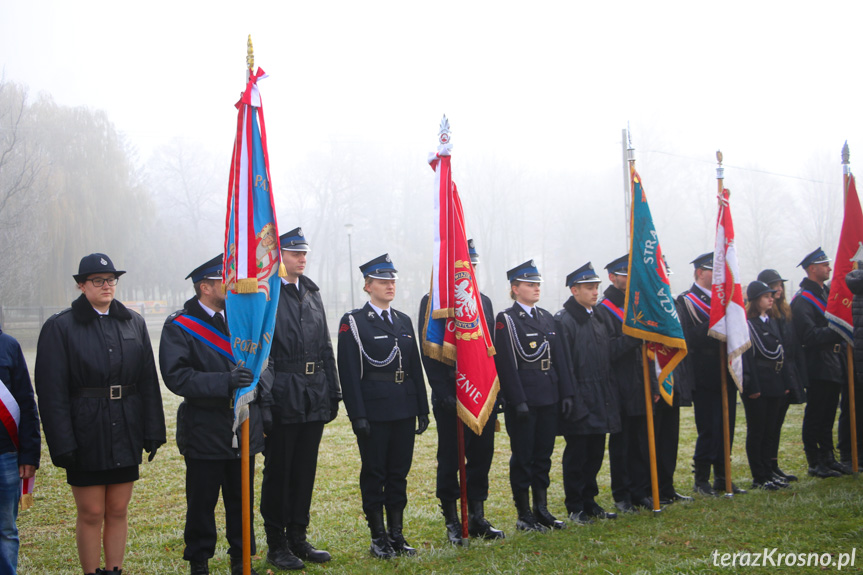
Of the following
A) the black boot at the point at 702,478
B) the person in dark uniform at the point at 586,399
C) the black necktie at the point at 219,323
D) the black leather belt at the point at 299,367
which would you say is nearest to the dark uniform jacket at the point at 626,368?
the person in dark uniform at the point at 586,399

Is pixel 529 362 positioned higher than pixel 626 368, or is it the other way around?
pixel 529 362

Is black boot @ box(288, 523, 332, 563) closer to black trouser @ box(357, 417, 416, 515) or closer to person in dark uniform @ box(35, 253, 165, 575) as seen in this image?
black trouser @ box(357, 417, 416, 515)

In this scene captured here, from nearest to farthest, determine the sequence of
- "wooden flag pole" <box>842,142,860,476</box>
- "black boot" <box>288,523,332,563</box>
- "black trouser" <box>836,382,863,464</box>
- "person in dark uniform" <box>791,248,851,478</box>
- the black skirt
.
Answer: the black skirt → "black boot" <box>288,523,332,563</box> → "wooden flag pole" <box>842,142,860,476</box> → "person in dark uniform" <box>791,248,851,478</box> → "black trouser" <box>836,382,863,464</box>

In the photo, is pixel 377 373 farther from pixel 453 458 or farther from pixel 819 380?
pixel 819 380

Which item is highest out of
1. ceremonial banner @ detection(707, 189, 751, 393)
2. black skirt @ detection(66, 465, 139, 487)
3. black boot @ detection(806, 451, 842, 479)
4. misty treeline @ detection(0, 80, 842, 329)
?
misty treeline @ detection(0, 80, 842, 329)

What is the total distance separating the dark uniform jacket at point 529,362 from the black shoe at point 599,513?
108cm

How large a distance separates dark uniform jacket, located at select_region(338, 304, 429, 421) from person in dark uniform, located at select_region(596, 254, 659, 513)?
2114 mm

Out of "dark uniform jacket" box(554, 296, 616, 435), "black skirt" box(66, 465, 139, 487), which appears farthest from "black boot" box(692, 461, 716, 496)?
"black skirt" box(66, 465, 139, 487)

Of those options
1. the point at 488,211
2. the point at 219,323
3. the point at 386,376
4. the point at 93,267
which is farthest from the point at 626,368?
the point at 488,211

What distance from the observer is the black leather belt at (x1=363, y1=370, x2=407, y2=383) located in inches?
214

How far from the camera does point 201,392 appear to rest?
14.7 ft

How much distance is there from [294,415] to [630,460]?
134 inches

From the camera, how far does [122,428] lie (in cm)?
441

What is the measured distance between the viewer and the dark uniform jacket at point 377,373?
5.33 m
